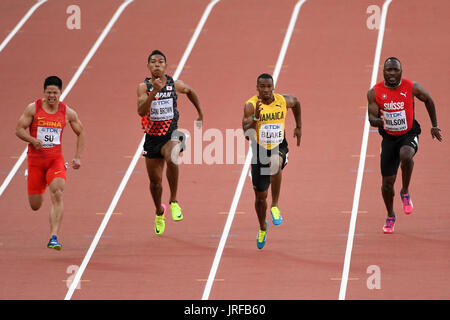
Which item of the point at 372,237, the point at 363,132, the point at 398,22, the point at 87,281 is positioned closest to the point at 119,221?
the point at 87,281

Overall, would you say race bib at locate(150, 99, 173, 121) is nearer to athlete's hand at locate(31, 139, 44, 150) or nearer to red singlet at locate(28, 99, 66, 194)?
red singlet at locate(28, 99, 66, 194)

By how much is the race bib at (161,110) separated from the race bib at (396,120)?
2.33 metres

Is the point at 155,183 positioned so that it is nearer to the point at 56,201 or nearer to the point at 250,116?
the point at 56,201

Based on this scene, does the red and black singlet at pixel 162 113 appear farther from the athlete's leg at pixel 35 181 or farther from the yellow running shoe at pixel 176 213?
the athlete's leg at pixel 35 181

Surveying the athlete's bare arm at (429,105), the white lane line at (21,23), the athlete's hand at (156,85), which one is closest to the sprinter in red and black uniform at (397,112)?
the athlete's bare arm at (429,105)

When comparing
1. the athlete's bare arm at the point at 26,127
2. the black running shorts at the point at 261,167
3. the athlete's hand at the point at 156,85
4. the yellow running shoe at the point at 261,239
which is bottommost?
the yellow running shoe at the point at 261,239

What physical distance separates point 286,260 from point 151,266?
1.40m

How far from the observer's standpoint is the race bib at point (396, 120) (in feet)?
36.3

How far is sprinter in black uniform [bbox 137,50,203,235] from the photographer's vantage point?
36.0 ft

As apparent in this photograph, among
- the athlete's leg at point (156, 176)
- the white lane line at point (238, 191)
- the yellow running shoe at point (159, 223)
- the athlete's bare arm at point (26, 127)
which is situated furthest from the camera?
the yellow running shoe at point (159, 223)

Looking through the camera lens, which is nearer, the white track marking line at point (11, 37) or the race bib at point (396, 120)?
the race bib at point (396, 120)

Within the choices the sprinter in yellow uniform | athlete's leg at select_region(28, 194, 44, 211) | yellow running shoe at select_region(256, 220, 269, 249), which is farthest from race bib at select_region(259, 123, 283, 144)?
athlete's leg at select_region(28, 194, 44, 211)

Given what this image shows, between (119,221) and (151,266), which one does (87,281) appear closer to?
(151,266)

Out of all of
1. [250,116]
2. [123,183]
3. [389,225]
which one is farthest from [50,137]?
[389,225]
